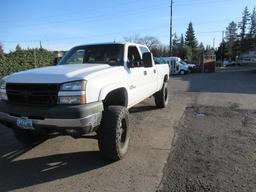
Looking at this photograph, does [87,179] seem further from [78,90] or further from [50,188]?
[78,90]

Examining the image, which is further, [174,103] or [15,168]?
[174,103]

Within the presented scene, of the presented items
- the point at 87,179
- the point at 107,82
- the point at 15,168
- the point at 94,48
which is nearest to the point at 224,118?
the point at 94,48

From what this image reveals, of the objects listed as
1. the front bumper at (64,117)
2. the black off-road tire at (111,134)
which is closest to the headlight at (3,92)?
the front bumper at (64,117)

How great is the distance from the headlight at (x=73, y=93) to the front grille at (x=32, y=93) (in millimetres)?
104

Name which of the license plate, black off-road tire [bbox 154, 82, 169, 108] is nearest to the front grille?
the license plate

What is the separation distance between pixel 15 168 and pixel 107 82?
198cm

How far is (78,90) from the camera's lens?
4449mm

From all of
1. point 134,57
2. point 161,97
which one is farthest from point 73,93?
point 161,97

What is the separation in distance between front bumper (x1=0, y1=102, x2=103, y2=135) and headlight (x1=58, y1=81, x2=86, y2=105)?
82 millimetres

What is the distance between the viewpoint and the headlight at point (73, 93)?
4.43 meters

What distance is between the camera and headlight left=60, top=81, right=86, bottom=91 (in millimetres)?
4457

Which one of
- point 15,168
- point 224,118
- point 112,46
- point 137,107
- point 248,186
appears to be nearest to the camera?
point 248,186

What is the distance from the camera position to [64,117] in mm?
4344

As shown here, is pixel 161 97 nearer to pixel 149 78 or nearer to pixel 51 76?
pixel 149 78
